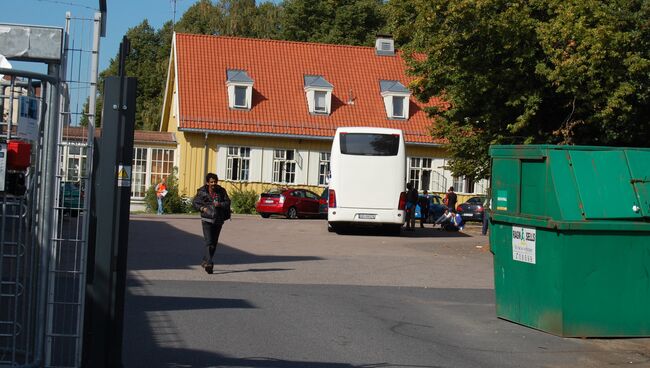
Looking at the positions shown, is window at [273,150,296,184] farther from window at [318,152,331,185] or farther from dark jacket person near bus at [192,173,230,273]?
dark jacket person near bus at [192,173,230,273]

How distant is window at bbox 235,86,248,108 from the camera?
48.7m

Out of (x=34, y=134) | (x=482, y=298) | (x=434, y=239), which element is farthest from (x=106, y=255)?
(x=434, y=239)

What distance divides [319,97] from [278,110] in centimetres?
240

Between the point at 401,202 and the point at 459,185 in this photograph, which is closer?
the point at 401,202

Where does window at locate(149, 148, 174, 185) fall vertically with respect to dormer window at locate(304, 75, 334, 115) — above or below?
below

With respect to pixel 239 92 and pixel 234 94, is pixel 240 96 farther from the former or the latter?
pixel 234 94

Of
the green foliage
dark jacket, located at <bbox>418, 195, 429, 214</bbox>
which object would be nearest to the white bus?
dark jacket, located at <bbox>418, 195, 429, 214</bbox>

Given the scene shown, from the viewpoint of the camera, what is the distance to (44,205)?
19.9 feet

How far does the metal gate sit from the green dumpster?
6.30 metres

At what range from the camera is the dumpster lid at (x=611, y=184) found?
11242 millimetres

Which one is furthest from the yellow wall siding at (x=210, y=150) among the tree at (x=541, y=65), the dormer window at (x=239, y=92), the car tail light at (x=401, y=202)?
the tree at (x=541, y=65)

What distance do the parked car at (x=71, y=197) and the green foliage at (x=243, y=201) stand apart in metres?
39.5

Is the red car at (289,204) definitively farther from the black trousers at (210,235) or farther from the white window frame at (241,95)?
the black trousers at (210,235)

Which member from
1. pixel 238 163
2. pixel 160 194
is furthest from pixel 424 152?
pixel 160 194
